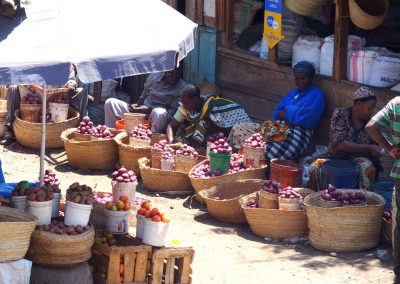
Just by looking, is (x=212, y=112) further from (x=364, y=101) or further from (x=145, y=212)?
(x=145, y=212)

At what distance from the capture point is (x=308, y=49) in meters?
10.0

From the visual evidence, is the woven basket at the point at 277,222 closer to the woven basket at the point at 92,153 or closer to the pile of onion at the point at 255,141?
the pile of onion at the point at 255,141

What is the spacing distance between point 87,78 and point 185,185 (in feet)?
13.7

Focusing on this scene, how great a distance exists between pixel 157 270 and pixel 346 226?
189cm

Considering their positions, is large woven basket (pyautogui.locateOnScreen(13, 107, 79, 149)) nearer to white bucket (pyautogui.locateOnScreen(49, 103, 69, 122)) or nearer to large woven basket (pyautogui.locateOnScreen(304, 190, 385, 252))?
white bucket (pyautogui.locateOnScreen(49, 103, 69, 122))

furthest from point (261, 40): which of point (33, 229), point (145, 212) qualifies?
point (33, 229)

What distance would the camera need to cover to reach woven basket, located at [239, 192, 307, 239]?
813 cm

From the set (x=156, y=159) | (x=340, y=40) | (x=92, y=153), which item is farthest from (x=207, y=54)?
(x=340, y=40)

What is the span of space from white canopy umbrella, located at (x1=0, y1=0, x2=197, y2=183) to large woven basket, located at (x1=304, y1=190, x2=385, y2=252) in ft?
6.92

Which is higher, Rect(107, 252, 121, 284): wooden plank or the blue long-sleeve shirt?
the blue long-sleeve shirt

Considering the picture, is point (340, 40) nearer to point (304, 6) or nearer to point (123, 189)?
point (304, 6)

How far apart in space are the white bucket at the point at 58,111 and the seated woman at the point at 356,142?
4.13 metres

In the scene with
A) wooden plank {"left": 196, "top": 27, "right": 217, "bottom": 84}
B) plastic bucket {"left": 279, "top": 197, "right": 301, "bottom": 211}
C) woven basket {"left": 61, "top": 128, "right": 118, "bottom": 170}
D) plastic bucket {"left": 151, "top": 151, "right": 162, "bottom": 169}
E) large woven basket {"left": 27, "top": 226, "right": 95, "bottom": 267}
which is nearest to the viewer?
large woven basket {"left": 27, "top": 226, "right": 95, "bottom": 267}

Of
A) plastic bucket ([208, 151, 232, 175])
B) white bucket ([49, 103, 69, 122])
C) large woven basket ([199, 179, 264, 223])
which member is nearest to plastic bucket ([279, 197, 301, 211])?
large woven basket ([199, 179, 264, 223])
